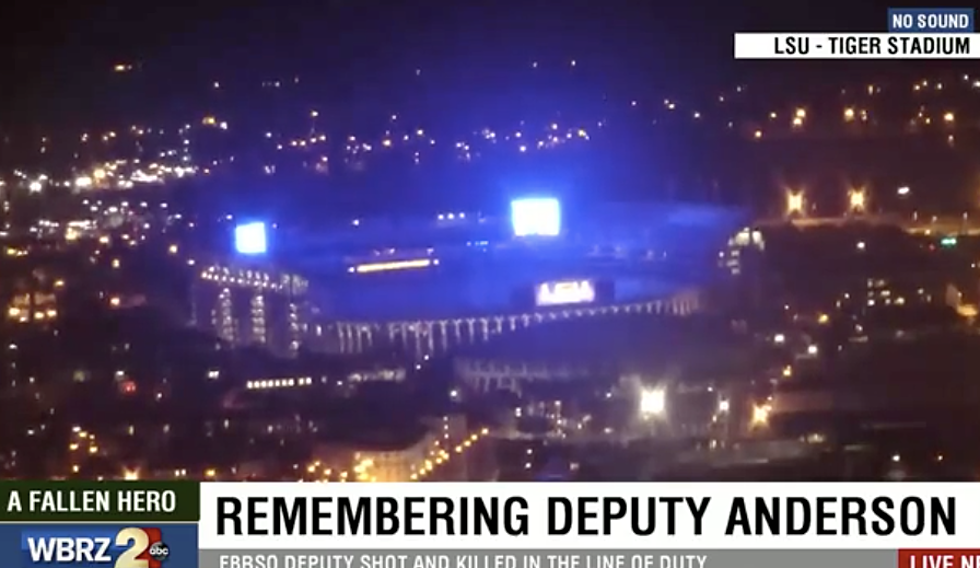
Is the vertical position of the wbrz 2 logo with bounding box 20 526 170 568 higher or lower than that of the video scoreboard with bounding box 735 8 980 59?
lower

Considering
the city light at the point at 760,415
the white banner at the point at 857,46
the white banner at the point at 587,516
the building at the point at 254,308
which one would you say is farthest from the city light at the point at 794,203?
the building at the point at 254,308

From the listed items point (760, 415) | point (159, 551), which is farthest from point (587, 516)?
point (159, 551)

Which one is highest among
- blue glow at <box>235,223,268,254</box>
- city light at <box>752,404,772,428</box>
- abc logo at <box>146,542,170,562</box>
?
blue glow at <box>235,223,268,254</box>

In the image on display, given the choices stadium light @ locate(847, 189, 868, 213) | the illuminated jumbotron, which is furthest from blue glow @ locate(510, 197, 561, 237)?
stadium light @ locate(847, 189, 868, 213)

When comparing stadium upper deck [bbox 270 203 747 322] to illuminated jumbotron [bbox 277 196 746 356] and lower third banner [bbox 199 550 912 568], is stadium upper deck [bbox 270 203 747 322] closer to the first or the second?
illuminated jumbotron [bbox 277 196 746 356]

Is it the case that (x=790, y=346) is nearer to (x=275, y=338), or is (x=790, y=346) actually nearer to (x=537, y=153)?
(x=537, y=153)

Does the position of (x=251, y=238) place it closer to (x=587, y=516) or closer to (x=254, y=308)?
(x=254, y=308)
